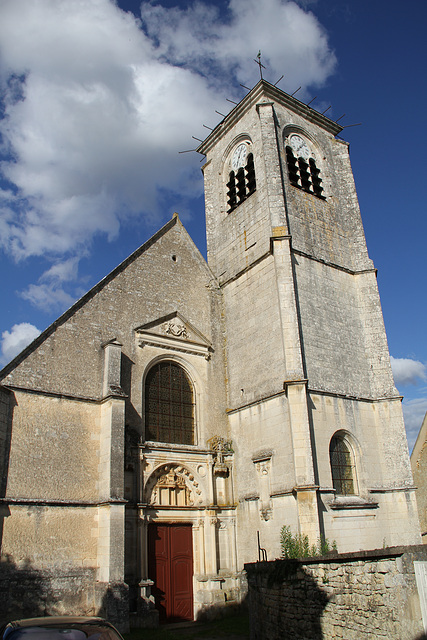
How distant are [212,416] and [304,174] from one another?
27.7 ft

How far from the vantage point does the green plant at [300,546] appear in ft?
35.0

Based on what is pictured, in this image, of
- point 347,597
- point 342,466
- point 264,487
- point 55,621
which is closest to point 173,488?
point 264,487

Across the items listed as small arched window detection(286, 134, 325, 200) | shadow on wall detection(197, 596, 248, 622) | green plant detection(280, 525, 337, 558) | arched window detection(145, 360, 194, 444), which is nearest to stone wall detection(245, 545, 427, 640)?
green plant detection(280, 525, 337, 558)

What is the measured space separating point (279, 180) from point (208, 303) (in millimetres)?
4234

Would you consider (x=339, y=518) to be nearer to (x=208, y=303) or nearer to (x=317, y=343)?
(x=317, y=343)

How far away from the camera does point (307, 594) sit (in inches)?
291

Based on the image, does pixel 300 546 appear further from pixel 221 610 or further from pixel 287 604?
pixel 287 604

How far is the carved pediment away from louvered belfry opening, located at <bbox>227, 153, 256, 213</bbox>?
486 centimetres

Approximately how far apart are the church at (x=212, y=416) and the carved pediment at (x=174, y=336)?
4 centimetres

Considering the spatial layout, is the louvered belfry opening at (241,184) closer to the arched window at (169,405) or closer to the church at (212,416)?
the church at (212,416)

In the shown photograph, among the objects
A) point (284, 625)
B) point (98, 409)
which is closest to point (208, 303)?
point (98, 409)

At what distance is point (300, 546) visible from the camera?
1077cm

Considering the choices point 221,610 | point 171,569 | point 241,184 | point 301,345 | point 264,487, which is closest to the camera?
point 221,610

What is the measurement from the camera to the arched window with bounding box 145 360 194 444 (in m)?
13.2
